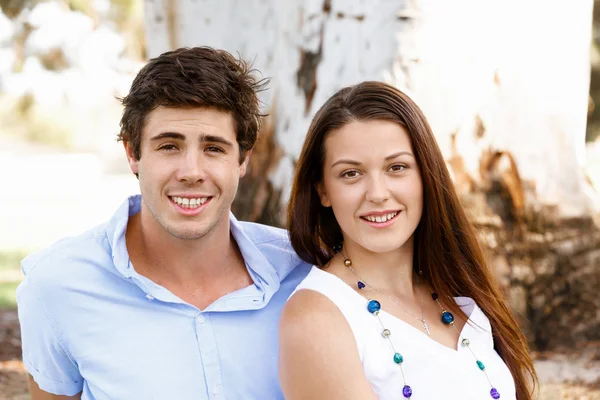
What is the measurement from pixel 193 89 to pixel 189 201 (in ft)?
1.12

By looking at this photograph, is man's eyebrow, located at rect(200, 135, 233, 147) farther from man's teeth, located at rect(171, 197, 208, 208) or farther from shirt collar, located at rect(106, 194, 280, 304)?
shirt collar, located at rect(106, 194, 280, 304)

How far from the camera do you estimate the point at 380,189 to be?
2.18m

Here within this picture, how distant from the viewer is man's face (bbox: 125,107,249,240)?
239cm

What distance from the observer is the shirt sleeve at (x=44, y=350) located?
2.41 metres

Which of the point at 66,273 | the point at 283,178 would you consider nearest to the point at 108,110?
the point at 283,178

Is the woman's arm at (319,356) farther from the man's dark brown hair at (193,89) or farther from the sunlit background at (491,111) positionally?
the sunlit background at (491,111)

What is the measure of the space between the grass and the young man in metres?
4.90

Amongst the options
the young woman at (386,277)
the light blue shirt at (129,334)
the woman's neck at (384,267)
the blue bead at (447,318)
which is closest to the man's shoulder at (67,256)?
the light blue shirt at (129,334)

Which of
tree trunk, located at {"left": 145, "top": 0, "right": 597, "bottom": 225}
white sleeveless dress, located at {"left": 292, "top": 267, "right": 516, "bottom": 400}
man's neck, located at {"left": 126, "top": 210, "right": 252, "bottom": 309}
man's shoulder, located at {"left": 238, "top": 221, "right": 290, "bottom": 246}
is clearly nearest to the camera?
white sleeveless dress, located at {"left": 292, "top": 267, "right": 516, "bottom": 400}

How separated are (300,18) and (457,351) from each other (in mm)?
2433

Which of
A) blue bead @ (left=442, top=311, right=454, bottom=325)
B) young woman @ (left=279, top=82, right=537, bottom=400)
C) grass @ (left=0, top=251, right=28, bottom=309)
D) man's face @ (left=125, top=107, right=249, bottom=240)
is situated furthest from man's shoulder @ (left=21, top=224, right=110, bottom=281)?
grass @ (left=0, top=251, right=28, bottom=309)

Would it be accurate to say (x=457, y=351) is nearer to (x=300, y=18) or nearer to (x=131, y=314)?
(x=131, y=314)

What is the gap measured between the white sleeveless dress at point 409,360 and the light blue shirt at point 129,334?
324mm

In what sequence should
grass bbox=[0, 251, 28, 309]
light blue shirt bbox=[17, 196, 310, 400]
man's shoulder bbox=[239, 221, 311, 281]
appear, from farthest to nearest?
grass bbox=[0, 251, 28, 309]
man's shoulder bbox=[239, 221, 311, 281]
light blue shirt bbox=[17, 196, 310, 400]
